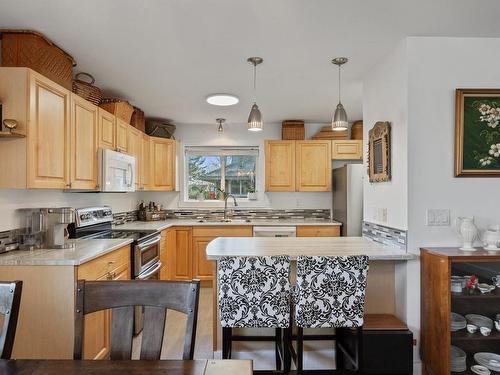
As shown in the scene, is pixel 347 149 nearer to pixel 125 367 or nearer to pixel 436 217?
pixel 436 217

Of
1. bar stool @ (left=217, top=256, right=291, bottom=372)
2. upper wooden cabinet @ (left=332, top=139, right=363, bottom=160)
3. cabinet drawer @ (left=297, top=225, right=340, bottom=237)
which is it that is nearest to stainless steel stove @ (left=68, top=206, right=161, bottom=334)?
bar stool @ (left=217, top=256, right=291, bottom=372)

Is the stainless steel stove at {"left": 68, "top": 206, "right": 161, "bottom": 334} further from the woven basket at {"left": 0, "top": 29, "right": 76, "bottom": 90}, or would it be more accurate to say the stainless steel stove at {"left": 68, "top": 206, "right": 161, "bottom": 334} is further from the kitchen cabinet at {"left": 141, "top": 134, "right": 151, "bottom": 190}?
the woven basket at {"left": 0, "top": 29, "right": 76, "bottom": 90}

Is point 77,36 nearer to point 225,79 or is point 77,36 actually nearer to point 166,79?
point 166,79

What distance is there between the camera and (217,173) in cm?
518

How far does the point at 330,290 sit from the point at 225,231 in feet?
8.91

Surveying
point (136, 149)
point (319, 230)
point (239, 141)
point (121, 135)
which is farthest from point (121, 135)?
point (319, 230)

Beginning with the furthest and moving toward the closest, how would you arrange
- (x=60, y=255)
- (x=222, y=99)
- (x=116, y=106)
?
(x=222, y=99) → (x=116, y=106) → (x=60, y=255)

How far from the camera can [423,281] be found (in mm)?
2158

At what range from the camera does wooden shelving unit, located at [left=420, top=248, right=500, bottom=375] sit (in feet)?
6.34

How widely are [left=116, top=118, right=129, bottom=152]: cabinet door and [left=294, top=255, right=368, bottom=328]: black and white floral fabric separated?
7.98ft

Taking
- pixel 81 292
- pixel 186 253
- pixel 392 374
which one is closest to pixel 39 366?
pixel 81 292

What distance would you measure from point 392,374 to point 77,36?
296 cm

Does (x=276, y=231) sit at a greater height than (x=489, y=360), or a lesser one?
greater

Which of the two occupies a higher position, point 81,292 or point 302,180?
point 302,180
